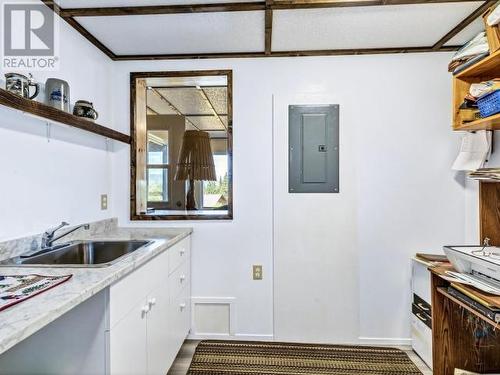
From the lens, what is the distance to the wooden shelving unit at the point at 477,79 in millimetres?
1573

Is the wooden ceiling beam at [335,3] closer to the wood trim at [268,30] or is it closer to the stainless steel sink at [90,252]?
the wood trim at [268,30]

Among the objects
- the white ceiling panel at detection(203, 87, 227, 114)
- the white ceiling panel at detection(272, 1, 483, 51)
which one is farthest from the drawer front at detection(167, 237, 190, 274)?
the white ceiling panel at detection(272, 1, 483, 51)

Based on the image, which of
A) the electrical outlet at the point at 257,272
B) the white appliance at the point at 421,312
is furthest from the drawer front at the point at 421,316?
the electrical outlet at the point at 257,272

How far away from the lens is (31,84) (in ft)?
5.03

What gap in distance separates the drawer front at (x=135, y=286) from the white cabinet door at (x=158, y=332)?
0.07 metres

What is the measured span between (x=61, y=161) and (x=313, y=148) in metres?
1.72

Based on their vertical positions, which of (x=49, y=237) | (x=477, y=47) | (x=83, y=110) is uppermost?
(x=477, y=47)

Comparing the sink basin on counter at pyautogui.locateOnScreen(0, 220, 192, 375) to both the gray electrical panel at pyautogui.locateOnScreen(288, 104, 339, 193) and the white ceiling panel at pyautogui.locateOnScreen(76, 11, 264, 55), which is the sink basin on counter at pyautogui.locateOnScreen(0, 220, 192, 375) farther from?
the white ceiling panel at pyautogui.locateOnScreen(76, 11, 264, 55)

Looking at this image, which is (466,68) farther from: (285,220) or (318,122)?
(285,220)

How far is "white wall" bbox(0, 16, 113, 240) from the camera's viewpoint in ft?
5.13

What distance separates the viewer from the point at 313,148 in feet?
8.22

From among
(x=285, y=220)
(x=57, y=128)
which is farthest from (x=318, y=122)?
(x=57, y=128)

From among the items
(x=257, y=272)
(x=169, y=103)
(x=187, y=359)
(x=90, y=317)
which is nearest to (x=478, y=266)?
(x=257, y=272)

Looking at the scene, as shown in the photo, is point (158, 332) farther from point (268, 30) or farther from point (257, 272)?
point (268, 30)
